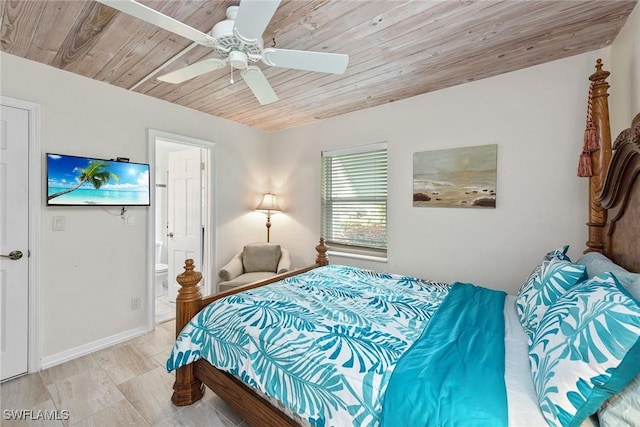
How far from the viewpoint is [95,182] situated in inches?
95.3

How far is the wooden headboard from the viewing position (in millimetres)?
1394

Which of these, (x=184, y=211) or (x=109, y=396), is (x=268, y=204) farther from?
(x=109, y=396)

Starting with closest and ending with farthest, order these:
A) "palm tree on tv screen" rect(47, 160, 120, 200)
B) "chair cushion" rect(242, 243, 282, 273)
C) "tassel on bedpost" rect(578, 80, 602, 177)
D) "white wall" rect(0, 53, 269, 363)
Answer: "tassel on bedpost" rect(578, 80, 602, 177)
"white wall" rect(0, 53, 269, 363)
"palm tree on tv screen" rect(47, 160, 120, 200)
"chair cushion" rect(242, 243, 282, 273)

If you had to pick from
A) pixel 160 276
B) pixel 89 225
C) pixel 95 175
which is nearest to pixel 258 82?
pixel 95 175

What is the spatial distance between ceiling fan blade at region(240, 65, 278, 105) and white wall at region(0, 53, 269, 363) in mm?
1564

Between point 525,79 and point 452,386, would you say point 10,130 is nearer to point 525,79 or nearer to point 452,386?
point 452,386

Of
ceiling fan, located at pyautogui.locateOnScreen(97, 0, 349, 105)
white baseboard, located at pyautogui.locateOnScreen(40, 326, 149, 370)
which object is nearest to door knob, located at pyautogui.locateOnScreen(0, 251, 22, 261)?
white baseboard, located at pyautogui.locateOnScreen(40, 326, 149, 370)

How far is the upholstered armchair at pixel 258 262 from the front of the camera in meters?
3.33

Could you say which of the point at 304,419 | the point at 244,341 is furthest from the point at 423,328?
the point at 244,341

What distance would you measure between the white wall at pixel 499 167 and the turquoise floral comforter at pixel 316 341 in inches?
28.1

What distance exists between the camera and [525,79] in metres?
2.24

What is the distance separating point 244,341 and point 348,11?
6.29ft

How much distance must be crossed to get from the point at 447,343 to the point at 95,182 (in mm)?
2934

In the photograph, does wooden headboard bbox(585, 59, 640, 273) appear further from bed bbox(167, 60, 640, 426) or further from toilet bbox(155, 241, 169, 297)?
toilet bbox(155, 241, 169, 297)
